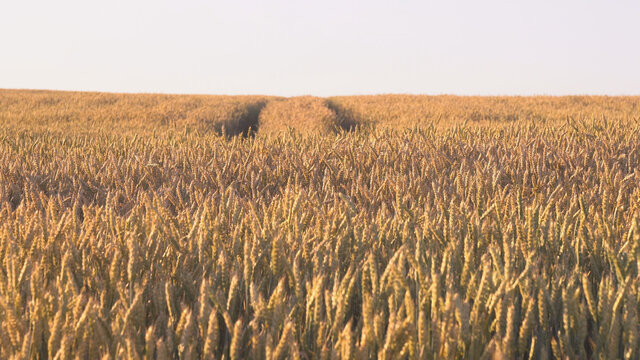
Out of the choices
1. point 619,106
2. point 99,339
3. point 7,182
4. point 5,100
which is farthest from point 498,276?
point 5,100

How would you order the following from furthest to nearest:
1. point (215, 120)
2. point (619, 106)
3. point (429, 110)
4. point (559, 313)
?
point (619, 106) → point (429, 110) → point (215, 120) → point (559, 313)

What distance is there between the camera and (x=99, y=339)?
930mm

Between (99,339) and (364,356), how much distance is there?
49cm

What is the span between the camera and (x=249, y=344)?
3.04 feet

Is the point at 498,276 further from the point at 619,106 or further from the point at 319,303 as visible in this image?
the point at 619,106

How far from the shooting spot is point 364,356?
0.79 metres

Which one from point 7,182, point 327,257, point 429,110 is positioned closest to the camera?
point 327,257

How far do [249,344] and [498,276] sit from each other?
0.53 metres

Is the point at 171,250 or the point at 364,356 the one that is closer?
the point at 364,356

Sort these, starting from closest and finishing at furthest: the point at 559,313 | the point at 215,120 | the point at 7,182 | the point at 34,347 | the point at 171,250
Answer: the point at 34,347 < the point at 559,313 < the point at 171,250 < the point at 7,182 < the point at 215,120

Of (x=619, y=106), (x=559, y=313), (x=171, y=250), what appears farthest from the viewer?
(x=619, y=106)

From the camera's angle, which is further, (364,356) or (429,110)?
(429,110)

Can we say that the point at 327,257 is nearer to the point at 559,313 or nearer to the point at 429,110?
the point at 559,313

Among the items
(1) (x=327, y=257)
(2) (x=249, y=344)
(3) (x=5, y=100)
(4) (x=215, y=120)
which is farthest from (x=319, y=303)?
(3) (x=5, y=100)
